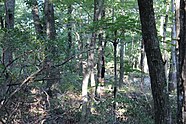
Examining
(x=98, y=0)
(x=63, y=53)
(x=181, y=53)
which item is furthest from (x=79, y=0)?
(x=181, y=53)

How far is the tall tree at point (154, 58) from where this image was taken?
4.21 metres

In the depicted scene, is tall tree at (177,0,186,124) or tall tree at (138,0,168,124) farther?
tall tree at (138,0,168,124)

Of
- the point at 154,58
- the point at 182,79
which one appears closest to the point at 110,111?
the point at 154,58

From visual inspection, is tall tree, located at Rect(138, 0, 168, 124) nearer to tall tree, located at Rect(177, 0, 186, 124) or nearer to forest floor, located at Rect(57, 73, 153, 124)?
tall tree, located at Rect(177, 0, 186, 124)

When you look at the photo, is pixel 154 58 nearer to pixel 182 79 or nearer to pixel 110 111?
pixel 182 79

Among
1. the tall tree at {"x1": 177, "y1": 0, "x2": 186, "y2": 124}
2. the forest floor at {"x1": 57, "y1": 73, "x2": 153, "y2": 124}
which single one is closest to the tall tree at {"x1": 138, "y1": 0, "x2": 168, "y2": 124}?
the tall tree at {"x1": 177, "y1": 0, "x2": 186, "y2": 124}

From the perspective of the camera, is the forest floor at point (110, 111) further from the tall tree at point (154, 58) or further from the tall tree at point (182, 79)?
the tall tree at point (182, 79)

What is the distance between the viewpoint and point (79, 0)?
35.1 feet

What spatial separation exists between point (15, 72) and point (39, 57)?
0.60 m

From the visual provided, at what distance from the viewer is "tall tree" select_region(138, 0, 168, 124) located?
13.8ft

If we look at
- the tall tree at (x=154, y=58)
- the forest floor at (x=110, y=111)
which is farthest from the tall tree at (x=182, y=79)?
the forest floor at (x=110, y=111)

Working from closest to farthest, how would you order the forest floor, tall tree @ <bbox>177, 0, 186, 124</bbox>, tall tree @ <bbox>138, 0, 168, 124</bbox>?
tall tree @ <bbox>177, 0, 186, 124</bbox>, tall tree @ <bbox>138, 0, 168, 124</bbox>, the forest floor

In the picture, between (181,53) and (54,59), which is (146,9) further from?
(54,59)

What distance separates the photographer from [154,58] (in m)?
4.32
